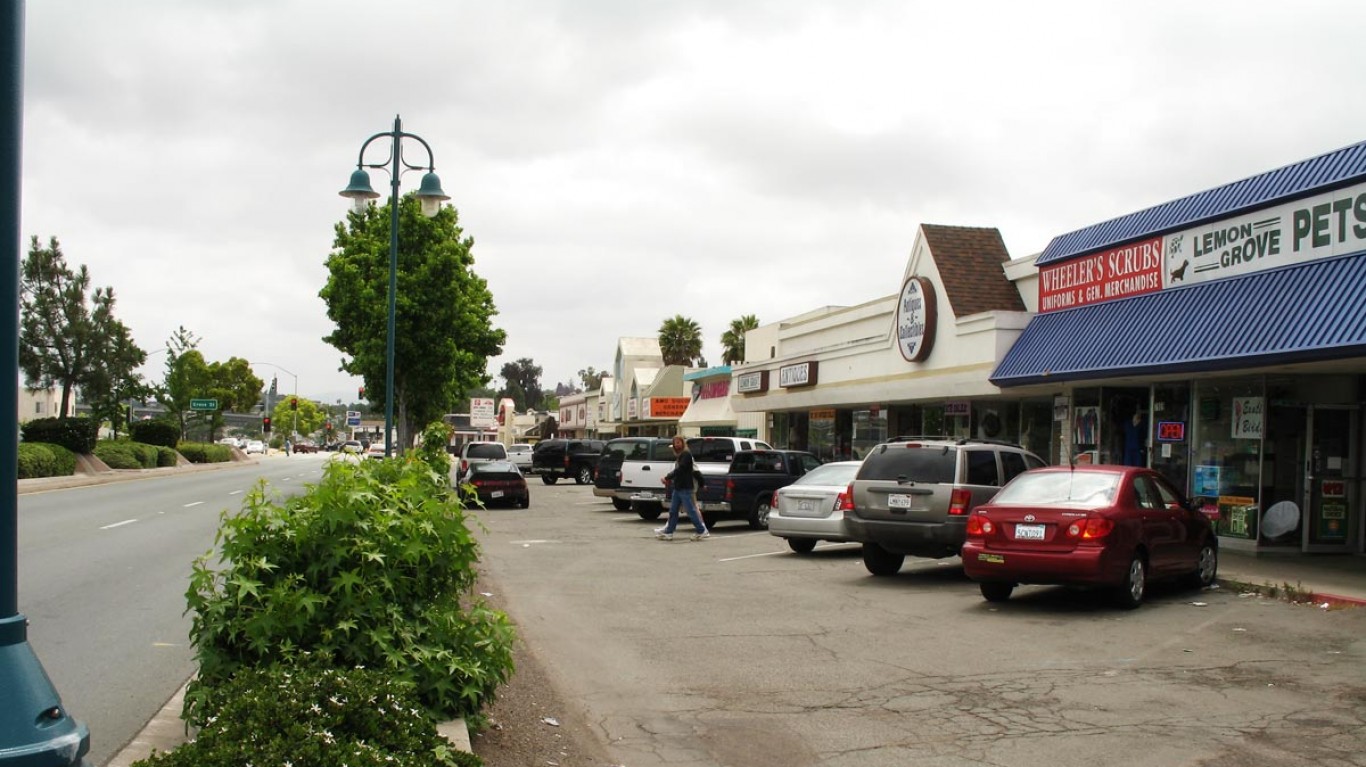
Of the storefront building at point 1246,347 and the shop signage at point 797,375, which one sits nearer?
the storefront building at point 1246,347

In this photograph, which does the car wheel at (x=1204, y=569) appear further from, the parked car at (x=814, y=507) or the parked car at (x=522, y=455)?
the parked car at (x=522, y=455)

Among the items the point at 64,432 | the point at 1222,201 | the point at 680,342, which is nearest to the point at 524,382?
the point at 680,342

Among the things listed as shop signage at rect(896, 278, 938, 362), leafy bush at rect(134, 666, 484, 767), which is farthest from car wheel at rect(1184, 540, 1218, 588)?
shop signage at rect(896, 278, 938, 362)

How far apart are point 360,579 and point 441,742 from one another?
107 centimetres

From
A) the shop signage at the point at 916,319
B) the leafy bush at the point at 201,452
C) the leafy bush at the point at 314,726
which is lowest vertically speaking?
the leafy bush at the point at 201,452

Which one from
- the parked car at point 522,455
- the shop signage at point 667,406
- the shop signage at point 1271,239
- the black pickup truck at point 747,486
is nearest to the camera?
the shop signage at point 1271,239

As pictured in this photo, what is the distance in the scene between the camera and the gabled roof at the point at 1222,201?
1447 centimetres

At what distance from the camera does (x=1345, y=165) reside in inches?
566

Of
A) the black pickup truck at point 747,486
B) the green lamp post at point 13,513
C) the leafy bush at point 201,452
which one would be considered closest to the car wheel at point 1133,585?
the black pickup truck at point 747,486

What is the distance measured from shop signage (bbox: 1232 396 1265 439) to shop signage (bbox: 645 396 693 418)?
42.1 m

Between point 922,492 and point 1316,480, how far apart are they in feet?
20.6

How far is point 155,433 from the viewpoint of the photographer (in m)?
56.8

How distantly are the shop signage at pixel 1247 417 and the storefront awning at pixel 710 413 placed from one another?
28.8m

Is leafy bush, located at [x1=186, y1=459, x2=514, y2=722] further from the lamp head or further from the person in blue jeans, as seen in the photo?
the person in blue jeans
